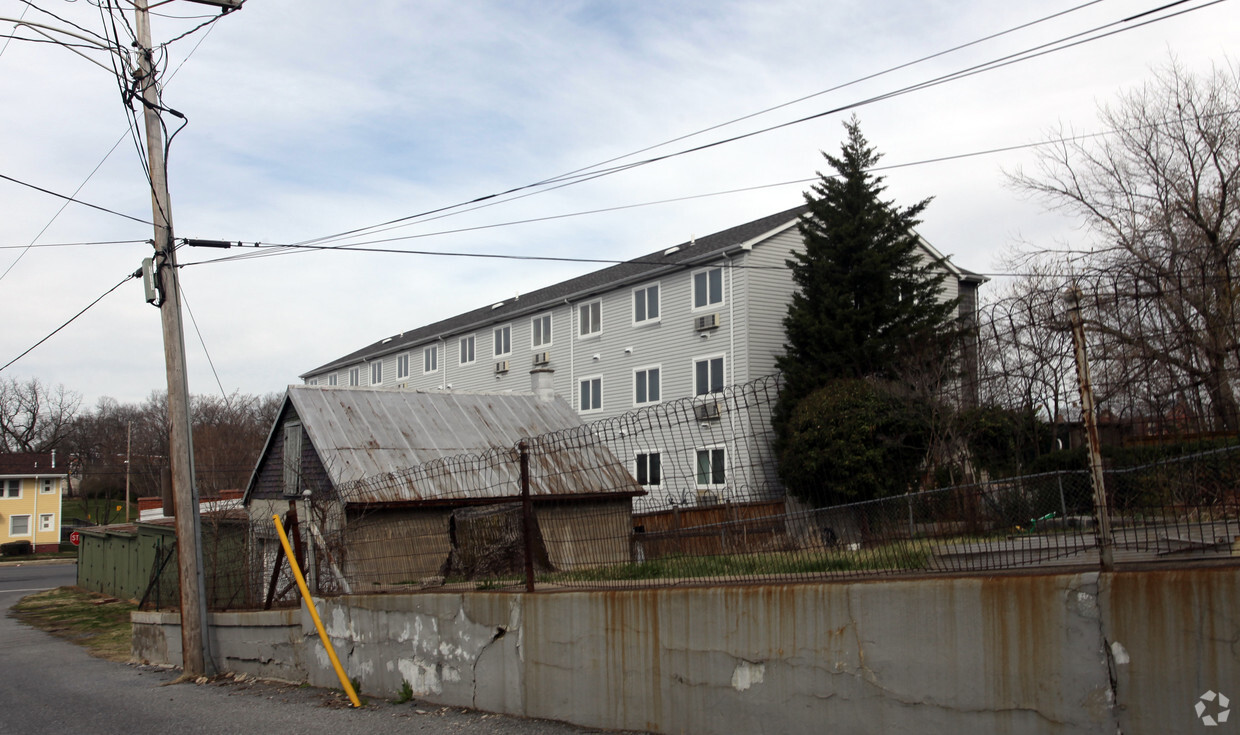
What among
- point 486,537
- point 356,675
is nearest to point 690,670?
point 356,675

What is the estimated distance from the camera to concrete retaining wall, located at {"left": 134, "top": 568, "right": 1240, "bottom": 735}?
4309 millimetres

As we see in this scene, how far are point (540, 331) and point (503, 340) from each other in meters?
2.50

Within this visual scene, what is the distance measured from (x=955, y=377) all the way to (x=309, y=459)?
15970mm

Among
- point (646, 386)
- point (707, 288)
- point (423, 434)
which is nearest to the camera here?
point (423, 434)

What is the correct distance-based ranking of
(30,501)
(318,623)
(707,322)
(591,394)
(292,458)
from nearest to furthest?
(318,623) → (292,458) → (707,322) → (591,394) → (30,501)

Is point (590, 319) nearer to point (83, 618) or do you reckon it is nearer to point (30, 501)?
point (83, 618)

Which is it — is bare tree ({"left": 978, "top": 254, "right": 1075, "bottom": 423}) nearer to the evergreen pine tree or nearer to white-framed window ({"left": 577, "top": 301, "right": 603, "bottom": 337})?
the evergreen pine tree

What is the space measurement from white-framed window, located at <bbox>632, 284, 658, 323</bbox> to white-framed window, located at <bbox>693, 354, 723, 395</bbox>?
96.8 inches

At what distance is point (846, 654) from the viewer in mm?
5469

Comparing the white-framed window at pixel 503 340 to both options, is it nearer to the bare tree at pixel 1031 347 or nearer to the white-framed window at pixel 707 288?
the white-framed window at pixel 707 288

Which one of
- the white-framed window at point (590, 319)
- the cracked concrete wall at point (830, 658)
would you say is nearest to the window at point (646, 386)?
the white-framed window at point (590, 319)

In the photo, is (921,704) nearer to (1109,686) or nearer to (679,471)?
(1109,686)

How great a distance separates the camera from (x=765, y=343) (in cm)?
2802

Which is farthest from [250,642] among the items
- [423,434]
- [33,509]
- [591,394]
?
[33,509]
